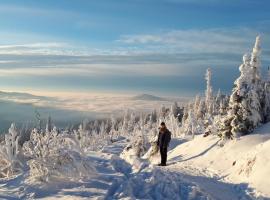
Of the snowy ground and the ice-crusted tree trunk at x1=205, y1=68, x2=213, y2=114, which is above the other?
the ice-crusted tree trunk at x1=205, y1=68, x2=213, y2=114

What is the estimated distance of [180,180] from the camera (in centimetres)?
1914

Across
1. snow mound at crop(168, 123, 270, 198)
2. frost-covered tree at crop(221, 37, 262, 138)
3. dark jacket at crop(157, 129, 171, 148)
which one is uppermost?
frost-covered tree at crop(221, 37, 262, 138)

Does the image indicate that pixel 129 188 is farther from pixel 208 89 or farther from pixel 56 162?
pixel 208 89

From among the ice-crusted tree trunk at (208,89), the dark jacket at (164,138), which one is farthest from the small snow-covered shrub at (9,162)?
the ice-crusted tree trunk at (208,89)

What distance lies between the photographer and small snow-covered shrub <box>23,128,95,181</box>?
63.4ft

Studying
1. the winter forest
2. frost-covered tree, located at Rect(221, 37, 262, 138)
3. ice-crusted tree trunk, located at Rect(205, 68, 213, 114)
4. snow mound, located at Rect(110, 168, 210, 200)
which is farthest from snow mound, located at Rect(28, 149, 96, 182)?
ice-crusted tree trunk, located at Rect(205, 68, 213, 114)

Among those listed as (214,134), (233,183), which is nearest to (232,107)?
(214,134)

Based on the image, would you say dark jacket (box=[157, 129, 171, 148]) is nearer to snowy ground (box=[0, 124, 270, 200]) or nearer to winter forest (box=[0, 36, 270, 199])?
winter forest (box=[0, 36, 270, 199])

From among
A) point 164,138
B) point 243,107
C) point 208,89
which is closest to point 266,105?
point 243,107

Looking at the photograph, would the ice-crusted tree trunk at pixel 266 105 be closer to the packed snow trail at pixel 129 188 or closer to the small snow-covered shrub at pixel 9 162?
the packed snow trail at pixel 129 188

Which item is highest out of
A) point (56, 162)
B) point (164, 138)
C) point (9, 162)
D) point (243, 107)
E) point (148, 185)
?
point (243, 107)

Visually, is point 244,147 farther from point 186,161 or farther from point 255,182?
point 255,182

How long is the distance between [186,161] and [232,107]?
497cm

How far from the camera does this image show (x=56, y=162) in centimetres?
1969
